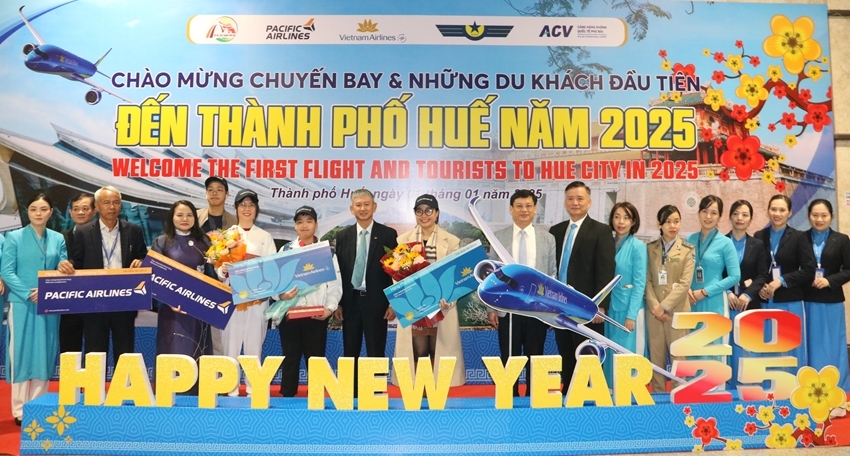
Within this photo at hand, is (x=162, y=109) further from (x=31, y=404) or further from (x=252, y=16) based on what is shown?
(x=31, y=404)

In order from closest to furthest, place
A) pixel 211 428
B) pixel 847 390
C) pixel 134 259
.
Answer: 1. pixel 211 428
2. pixel 134 259
3. pixel 847 390

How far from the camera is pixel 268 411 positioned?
10.4 feet

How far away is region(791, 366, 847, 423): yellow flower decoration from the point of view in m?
3.44

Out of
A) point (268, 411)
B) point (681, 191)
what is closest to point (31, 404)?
point (268, 411)

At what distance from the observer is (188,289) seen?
349 centimetres

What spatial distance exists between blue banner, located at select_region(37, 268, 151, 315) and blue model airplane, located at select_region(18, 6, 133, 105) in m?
1.58

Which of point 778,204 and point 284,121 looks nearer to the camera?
point 778,204

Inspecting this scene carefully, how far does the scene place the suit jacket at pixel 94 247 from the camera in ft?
12.2

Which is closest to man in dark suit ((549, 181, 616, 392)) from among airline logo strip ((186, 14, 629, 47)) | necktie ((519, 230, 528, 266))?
necktie ((519, 230, 528, 266))

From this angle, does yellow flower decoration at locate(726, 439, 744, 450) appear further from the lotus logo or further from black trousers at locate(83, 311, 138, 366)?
black trousers at locate(83, 311, 138, 366)

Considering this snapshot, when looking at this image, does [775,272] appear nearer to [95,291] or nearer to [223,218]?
[223,218]

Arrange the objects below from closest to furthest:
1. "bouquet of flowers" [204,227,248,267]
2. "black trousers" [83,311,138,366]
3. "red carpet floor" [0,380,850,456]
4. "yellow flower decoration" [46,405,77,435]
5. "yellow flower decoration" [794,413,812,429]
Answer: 1. "yellow flower decoration" [46,405,77,435]
2. "red carpet floor" [0,380,850,456]
3. "yellow flower decoration" [794,413,812,429]
4. "bouquet of flowers" [204,227,248,267]
5. "black trousers" [83,311,138,366]

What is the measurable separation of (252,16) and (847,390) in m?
5.20

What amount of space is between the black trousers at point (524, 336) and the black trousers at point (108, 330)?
8.19 feet
